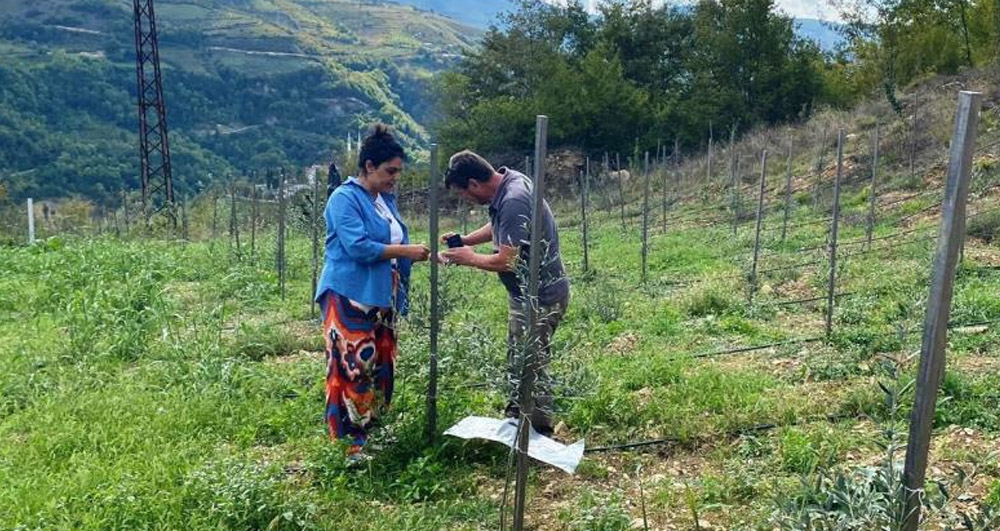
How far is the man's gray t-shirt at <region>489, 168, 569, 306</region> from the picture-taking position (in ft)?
10.6

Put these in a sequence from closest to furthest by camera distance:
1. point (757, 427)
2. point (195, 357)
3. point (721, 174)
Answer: point (757, 427), point (195, 357), point (721, 174)

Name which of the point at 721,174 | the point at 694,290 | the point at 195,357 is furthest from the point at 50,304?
the point at 721,174

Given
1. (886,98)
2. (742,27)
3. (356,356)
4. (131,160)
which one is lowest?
(131,160)

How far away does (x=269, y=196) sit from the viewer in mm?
12023

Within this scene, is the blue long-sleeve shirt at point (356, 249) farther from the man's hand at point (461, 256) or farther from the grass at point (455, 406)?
the man's hand at point (461, 256)

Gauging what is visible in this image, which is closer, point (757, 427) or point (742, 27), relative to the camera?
point (757, 427)

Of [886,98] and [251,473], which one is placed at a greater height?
[886,98]

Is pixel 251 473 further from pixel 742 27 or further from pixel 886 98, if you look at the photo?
pixel 742 27

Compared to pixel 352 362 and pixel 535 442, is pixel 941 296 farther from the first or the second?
pixel 352 362

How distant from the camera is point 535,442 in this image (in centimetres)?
292

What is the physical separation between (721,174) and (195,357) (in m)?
14.8

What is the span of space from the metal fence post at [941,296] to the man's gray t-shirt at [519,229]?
1.46 meters

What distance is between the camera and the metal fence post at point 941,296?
5.76ft

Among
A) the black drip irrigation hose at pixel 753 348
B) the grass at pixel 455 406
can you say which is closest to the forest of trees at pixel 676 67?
the grass at pixel 455 406
